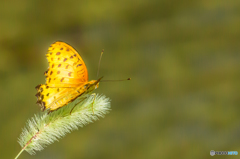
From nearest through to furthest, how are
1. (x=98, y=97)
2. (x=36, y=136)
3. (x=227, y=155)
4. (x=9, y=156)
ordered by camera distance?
(x=36, y=136) → (x=98, y=97) → (x=9, y=156) → (x=227, y=155)

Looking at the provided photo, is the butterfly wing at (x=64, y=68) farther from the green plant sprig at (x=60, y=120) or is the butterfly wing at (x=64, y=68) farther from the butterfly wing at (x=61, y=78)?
the green plant sprig at (x=60, y=120)

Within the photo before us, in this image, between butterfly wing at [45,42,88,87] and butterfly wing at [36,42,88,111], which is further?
butterfly wing at [45,42,88,87]

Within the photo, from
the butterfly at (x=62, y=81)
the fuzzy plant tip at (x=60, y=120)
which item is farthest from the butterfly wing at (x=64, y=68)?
the fuzzy plant tip at (x=60, y=120)

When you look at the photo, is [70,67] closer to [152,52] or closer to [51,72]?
[51,72]

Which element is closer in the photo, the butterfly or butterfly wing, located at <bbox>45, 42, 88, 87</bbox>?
the butterfly

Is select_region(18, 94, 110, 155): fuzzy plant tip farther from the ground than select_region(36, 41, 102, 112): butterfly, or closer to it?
closer to it

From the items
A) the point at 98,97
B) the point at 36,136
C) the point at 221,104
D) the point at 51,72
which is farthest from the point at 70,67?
the point at 221,104

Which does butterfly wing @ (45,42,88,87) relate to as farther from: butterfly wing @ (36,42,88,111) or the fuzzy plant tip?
the fuzzy plant tip

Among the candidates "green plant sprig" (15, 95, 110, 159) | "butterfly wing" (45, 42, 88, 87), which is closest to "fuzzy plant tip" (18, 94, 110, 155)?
"green plant sprig" (15, 95, 110, 159)

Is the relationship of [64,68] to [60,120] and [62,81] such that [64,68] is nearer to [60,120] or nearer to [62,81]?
[62,81]
